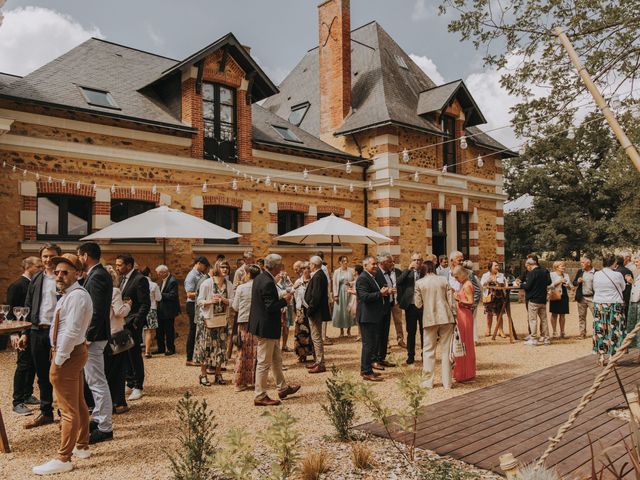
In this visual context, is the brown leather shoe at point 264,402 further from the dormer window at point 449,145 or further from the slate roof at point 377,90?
the dormer window at point 449,145

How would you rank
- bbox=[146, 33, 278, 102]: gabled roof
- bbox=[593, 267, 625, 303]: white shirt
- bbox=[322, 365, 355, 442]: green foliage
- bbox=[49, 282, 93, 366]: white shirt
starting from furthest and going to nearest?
1. bbox=[146, 33, 278, 102]: gabled roof
2. bbox=[593, 267, 625, 303]: white shirt
3. bbox=[322, 365, 355, 442]: green foliage
4. bbox=[49, 282, 93, 366]: white shirt

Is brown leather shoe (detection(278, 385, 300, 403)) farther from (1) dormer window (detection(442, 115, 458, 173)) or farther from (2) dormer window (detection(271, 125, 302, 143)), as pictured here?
(1) dormer window (detection(442, 115, 458, 173))

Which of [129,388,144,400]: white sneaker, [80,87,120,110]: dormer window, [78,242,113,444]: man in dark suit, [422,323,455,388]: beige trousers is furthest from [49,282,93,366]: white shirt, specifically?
[80,87,120,110]: dormer window

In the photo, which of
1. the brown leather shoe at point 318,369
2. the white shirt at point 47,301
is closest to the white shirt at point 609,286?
the brown leather shoe at point 318,369

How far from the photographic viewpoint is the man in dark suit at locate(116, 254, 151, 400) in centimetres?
631

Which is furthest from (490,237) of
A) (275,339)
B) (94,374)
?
(94,374)

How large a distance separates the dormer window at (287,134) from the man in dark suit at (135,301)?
32.0ft

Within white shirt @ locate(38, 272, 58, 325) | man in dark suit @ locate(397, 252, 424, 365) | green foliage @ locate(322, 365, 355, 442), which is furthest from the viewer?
man in dark suit @ locate(397, 252, 424, 365)

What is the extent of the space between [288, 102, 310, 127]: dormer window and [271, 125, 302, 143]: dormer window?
316 centimetres

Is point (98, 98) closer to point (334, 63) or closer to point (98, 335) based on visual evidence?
point (334, 63)

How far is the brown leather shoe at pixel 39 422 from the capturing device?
17.6 ft

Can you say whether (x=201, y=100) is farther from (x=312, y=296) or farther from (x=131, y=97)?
(x=312, y=296)

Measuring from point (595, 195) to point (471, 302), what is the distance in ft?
88.4

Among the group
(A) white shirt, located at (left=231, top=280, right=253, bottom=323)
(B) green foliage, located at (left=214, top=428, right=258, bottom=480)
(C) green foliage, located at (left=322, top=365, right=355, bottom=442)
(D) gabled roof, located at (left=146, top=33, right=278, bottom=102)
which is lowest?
(C) green foliage, located at (left=322, top=365, right=355, bottom=442)
